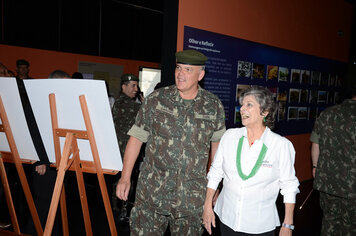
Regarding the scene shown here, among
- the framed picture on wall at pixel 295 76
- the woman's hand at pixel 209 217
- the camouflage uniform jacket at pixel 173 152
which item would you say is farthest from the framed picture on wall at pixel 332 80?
the woman's hand at pixel 209 217

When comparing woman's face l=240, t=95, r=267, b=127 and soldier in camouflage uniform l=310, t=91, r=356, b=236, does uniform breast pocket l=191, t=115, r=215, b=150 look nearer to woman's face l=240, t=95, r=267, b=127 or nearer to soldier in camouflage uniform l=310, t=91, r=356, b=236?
woman's face l=240, t=95, r=267, b=127

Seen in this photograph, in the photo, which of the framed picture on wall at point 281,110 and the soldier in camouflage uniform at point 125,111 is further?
the framed picture on wall at point 281,110

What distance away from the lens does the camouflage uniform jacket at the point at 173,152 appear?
204 cm

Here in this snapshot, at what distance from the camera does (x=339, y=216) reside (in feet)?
8.54

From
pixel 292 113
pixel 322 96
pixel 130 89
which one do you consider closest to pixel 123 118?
pixel 130 89

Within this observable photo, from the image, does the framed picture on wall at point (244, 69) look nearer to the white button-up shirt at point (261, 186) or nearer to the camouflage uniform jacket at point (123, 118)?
the camouflage uniform jacket at point (123, 118)

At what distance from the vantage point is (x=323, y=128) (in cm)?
269

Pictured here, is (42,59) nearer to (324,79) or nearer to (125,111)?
(125,111)

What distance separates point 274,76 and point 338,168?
2165 millimetres

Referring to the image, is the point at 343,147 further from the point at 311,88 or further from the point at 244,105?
the point at 311,88

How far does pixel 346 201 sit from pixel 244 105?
1470mm

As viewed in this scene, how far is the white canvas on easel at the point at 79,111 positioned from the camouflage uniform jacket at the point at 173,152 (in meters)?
0.20

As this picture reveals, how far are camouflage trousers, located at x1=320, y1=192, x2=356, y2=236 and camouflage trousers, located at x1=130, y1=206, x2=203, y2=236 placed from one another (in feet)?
4.13

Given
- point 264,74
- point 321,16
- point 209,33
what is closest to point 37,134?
point 209,33
